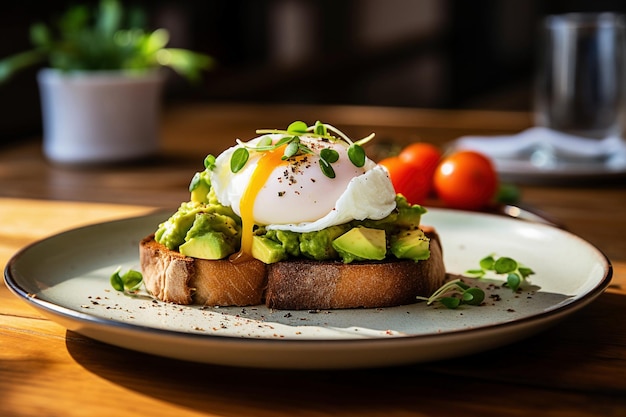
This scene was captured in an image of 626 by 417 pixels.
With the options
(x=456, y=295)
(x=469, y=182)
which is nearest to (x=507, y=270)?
(x=456, y=295)

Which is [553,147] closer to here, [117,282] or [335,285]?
[335,285]

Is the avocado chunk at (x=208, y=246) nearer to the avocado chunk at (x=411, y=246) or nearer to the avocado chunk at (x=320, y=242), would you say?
the avocado chunk at (x=320, y=242)

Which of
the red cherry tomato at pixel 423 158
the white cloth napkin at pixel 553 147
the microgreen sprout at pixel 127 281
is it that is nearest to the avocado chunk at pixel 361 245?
the microgreen sprout at pixel 127 281

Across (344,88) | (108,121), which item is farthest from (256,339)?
(344,88)

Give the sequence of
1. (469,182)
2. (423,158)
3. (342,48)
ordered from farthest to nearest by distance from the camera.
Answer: (342,48)
(423,158)
(469,182)

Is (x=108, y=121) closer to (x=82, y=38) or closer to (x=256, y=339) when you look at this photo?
(x=82, y=38)

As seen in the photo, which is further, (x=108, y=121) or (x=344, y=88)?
(x=344, y=88)

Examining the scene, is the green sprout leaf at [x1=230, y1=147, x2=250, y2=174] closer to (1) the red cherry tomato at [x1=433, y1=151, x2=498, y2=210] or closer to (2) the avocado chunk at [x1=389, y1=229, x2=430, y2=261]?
(2) the avocado chunk at [x1=389, y1=229, x2=430, y2=261]
